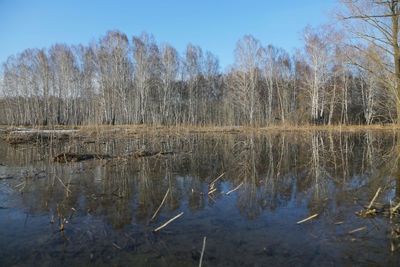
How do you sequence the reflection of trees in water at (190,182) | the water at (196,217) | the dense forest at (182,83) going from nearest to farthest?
the water at (196,217) < the reflection of trees in water at (190,182) < the dense forest at (182,83)

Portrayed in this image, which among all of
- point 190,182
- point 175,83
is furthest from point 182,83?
point 190,182

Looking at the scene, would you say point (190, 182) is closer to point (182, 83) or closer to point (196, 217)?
point (196, 217)

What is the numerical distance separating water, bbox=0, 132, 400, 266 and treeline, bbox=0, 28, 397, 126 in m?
15.9

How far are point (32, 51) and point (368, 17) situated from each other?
32.7m

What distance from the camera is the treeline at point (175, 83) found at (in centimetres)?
2070

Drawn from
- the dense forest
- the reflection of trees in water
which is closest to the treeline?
the dense forest

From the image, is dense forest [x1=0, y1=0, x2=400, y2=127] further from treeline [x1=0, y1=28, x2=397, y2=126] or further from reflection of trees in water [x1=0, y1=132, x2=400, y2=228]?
reflection of trees in water [x1=0, y1=132, x2=400, y2=228]

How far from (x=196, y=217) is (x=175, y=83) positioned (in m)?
24.9

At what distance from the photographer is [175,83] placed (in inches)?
1046

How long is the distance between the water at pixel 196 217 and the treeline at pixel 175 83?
52.3ft

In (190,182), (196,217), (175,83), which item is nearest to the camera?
(196,217)

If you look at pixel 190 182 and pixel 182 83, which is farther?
pixel 182 83

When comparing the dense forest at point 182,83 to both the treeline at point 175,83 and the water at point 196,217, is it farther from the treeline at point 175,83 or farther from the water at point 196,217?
the water at point 196,217

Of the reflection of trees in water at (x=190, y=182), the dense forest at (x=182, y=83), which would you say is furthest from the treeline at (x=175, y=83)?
the reflection of trees in water at (x=190, y=182)
